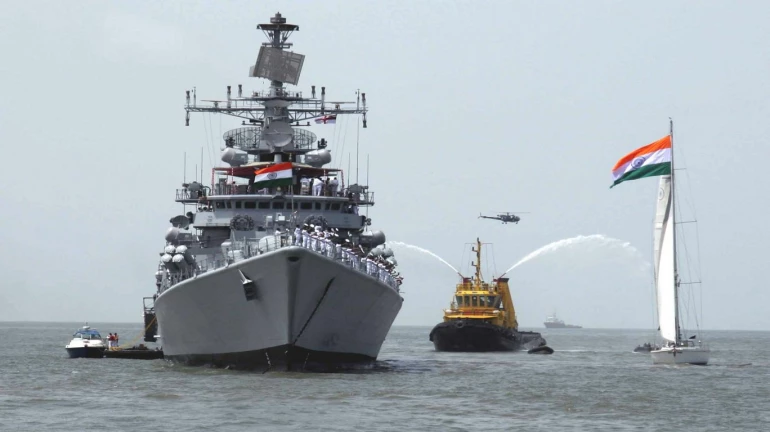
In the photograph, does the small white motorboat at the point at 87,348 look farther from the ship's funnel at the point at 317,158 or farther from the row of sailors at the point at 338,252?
the row of sailors at the point at 338,252

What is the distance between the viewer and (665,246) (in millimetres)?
58625

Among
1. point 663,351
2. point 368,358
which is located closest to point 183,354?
point 368,358

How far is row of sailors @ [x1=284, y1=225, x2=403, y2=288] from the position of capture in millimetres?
41844

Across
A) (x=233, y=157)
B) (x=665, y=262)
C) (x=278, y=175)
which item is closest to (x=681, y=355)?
(x=665, y=262)

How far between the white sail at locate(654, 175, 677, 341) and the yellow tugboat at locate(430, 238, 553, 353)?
21.5m

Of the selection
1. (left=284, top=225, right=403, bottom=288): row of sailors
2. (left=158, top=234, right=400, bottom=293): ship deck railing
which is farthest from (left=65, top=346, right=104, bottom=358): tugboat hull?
(left=284, top=225, right=403, bottom=288): row of sailors

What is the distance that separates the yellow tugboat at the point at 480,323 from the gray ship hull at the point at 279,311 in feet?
108

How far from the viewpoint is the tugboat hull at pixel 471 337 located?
79.6 metres

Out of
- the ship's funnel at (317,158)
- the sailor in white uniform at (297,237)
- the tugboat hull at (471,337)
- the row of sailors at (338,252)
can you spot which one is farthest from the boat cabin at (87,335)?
the sailor in white uniform at (297,237)

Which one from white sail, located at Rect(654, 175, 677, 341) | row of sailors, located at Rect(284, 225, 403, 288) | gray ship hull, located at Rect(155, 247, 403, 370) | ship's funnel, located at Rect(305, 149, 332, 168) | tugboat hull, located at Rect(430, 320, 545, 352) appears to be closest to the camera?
gray ship hull, located at Rect(155, 247, 403, 370)

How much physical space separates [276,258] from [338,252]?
3.42 meters

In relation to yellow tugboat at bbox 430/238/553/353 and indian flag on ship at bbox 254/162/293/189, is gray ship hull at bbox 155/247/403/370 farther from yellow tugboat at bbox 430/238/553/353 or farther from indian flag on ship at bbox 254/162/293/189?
yellow tugboat at bbox 430/238/553/353

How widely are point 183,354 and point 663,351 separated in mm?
22172

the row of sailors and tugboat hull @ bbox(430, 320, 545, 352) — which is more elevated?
the row of sailors
